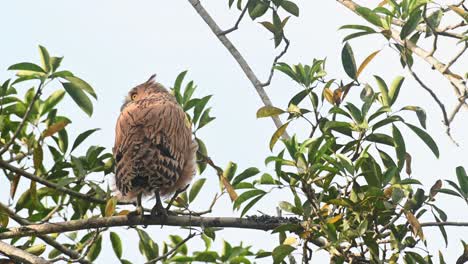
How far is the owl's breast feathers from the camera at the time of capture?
4844 millimetres

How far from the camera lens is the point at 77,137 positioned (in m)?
4.71

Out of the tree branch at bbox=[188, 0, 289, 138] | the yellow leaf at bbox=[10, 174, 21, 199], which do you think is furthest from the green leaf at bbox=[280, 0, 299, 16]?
the yellow leaf at bbox=[10, 174, 21, 199]

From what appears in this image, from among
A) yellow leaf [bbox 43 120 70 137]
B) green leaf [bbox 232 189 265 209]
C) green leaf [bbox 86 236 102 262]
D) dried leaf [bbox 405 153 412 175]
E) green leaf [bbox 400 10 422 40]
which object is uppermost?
green leaf [bbox 400 10 422 40]

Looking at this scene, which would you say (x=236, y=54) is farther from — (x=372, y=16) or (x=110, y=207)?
(x=110, y=207)

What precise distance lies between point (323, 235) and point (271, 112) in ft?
2.54

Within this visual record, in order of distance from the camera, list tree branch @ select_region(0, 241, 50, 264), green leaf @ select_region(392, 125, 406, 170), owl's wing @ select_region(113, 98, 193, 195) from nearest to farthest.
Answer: tree branch @ select_region(0, 241, 50, 264)
green leaf @ select_region(392, 125, 406, 170)
owl's wing @ select_region(113, 98, 193, 195)

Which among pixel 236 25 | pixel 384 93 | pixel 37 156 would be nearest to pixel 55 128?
pixel 37 156

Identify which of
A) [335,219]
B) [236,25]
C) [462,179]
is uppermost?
[236,25]

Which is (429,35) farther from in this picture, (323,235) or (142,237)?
(142,237)

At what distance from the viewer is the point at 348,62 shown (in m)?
4.39

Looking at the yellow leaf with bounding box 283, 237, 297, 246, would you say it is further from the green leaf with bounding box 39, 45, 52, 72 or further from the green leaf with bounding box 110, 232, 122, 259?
the green leaf with bounding box 39, 45, 52, 72

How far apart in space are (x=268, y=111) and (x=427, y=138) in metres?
0.82

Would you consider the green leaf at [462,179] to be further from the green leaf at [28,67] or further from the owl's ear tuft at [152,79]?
the owl's ear tuft at [152,79]

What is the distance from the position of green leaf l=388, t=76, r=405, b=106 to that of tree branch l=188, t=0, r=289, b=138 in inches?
24.3
